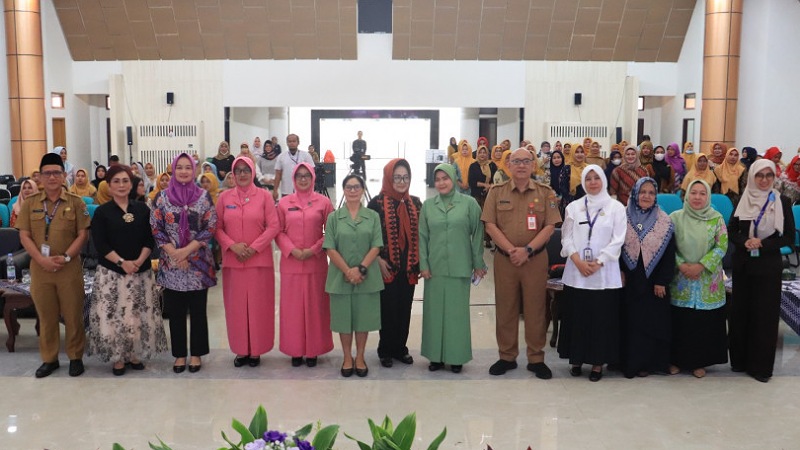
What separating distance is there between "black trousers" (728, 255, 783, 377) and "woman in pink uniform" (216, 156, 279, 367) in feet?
10.4

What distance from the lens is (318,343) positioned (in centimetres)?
547

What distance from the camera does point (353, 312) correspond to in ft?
17.5

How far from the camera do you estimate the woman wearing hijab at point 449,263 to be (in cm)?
527

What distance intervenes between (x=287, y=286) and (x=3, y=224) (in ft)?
15.6

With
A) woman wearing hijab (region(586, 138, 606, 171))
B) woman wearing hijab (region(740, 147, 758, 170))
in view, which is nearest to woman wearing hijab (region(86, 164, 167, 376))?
woman wearing hijab (region(586, 138, 606, 171))

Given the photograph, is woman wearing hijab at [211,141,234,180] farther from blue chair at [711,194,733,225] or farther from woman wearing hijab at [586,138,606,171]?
blue chair at [711,194,733,225]

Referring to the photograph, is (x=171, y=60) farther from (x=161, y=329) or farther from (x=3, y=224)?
(x=161, y=329)

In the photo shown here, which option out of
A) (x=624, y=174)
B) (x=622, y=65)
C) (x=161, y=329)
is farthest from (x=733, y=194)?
(x=161, y=329)

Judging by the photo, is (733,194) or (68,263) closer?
(68,263)

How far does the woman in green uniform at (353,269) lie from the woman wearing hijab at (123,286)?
1.21 m

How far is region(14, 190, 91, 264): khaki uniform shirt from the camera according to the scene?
204 inches

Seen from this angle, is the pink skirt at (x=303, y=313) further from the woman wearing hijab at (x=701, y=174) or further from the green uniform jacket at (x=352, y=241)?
the woman wearing hijab at (x=701, y=174)

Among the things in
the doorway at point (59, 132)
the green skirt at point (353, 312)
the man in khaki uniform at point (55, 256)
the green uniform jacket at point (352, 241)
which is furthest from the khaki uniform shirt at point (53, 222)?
the doorway at point (59, 132)

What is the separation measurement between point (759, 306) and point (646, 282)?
786mm
